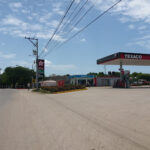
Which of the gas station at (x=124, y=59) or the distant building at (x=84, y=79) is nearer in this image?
the gas station at (x=124, y=59)

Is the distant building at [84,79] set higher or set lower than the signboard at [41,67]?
lower

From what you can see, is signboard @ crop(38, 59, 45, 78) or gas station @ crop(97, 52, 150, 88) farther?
signboard @ crop(38, 59, 45, 78)

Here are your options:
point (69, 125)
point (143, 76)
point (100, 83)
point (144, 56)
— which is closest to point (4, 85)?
point (100, 83)

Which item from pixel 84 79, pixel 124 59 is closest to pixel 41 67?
pixel 124 59

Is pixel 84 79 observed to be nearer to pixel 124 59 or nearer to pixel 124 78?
pixel 124 78

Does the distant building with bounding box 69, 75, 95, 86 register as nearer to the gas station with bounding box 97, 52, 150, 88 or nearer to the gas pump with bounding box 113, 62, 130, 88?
the gas station with bounding box 97, 52, 150, 88

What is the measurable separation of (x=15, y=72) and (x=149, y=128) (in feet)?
242

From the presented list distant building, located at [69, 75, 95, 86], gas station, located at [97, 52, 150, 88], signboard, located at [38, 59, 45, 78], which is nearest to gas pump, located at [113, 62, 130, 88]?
gas station, located at [97, 52, 150, 88]

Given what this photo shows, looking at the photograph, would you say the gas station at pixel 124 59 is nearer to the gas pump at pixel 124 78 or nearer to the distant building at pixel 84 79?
the gas pump at pixel 124 78

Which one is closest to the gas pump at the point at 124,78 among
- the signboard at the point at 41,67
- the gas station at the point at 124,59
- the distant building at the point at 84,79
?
the gas station at the point at 124,59

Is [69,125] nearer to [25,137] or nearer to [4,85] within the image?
[25,137]

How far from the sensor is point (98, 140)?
507 centimetres

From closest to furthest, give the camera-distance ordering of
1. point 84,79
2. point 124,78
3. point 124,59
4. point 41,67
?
point 124,59, point 124,78, point 41,67, point 84,79

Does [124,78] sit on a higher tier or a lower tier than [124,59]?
lower
